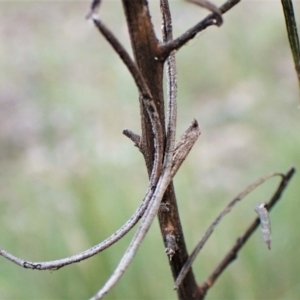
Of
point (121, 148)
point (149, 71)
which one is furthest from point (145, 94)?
point (121, 148)

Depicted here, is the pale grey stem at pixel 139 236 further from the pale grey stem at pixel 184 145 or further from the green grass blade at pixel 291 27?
the green grass blade at pixel 291 27

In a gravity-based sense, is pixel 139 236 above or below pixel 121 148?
below

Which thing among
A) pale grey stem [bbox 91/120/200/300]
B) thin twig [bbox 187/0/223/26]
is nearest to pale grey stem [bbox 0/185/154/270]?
pale grey stem [bbox 91/120/200/300]

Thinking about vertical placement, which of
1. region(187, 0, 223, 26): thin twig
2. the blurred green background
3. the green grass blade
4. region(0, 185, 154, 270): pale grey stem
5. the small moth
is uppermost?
the blurred green background

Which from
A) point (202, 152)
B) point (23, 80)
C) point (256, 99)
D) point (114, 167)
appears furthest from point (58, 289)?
point (23, 80)

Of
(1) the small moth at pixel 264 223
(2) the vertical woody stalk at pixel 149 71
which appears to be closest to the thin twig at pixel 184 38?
(2) the vertical woody stalk at pixel 149 71

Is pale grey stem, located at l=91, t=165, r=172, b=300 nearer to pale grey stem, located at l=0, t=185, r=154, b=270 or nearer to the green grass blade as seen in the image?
pale grey stem, located at l=0, t=185, r=154, b=270

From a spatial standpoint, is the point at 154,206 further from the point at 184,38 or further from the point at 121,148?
the point at 121,148

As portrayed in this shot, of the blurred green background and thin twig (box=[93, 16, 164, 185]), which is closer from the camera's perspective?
thin twig (box=[93, 16, 164, 185])

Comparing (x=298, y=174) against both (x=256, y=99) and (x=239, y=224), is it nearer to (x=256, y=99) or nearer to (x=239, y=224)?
(x=239, y=224)

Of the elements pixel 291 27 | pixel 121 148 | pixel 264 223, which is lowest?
pixel 264 223
